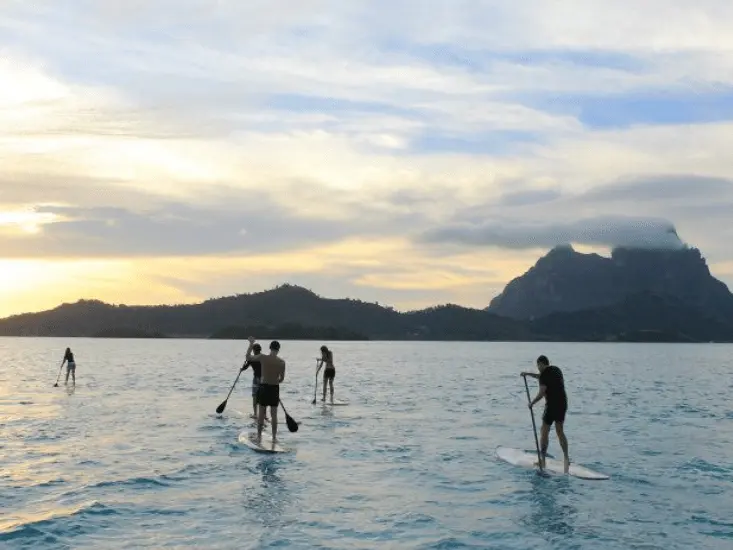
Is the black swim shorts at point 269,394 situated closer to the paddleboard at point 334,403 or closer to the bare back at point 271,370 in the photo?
the bare back at point 271,370

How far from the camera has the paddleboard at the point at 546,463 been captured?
55.9ft

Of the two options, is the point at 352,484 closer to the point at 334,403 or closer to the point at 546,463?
the point at 546,463

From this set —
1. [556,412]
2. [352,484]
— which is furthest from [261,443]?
[556,412]

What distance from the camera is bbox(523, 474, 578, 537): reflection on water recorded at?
12.9m

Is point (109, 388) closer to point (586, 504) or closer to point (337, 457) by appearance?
point (337, 457)

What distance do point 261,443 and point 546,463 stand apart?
25.3ft

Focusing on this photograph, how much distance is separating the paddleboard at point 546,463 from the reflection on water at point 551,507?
0.44m

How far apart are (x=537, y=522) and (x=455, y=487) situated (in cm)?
294

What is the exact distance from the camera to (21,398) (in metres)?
36.2

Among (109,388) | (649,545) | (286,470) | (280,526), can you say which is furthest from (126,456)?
(109,388)

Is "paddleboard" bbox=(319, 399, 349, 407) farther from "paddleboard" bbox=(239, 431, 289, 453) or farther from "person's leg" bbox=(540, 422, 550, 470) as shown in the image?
"person's leg" bbox=(540, 422, 550, 470)

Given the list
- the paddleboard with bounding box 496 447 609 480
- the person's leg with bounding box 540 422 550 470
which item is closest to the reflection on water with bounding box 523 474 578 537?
the paddleboard with bounding box 496 447 609 480

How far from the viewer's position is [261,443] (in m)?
20.5

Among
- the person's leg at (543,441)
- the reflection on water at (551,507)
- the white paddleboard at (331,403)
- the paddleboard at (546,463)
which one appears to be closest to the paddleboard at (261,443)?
the paddleboard at (546,463)
